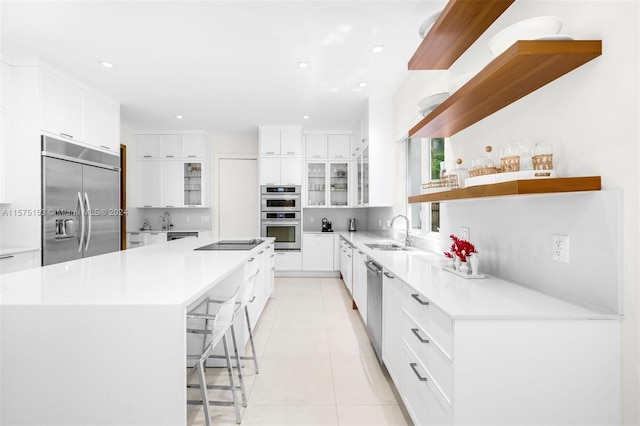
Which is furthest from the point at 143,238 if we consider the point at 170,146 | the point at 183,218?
the point at 170,146

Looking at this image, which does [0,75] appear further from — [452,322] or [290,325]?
[452,322]

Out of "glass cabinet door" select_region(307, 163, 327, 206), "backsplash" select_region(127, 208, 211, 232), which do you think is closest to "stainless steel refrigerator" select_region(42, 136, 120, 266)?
"backsplash" select_region(127, 208, 211, 232)

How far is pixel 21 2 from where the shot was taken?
2424mm

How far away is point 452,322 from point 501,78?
3.46 feet

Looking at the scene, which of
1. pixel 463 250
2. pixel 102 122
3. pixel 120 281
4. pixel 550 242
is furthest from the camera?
pixel 102 122

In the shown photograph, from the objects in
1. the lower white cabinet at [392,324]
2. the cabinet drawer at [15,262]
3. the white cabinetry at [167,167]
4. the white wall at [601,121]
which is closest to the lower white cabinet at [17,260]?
the cabinet drawer at [15,262]

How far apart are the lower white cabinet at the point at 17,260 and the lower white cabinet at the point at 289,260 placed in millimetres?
3367

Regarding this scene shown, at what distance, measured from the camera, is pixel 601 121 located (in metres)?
1.25

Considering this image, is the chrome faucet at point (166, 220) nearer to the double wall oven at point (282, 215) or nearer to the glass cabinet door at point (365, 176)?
the double wall oven at point (282, 215)

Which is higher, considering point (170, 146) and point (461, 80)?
point (170, 146)

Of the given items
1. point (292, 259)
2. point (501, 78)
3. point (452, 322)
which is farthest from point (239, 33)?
point (292, 259)

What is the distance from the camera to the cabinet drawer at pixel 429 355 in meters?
1.25

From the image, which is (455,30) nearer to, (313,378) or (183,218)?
(313,378)

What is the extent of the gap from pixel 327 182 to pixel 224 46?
11.5ft
